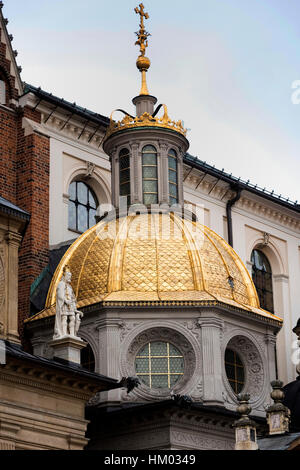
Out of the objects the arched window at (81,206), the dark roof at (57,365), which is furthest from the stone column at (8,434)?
the arched window at (81,206)

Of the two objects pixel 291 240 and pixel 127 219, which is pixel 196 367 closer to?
pixel 127 219

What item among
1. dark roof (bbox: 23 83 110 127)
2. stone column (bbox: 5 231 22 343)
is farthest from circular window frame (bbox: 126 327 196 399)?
dark roof (bbox: 23 83 110 127)

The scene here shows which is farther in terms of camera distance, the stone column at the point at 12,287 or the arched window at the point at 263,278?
the arched window at the point at 263,278

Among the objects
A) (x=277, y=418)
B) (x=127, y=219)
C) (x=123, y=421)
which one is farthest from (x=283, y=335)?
(x=277, y=418)

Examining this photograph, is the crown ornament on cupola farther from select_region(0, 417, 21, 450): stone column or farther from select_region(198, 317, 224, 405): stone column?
select_region(0, 417, 21, 450): stone column

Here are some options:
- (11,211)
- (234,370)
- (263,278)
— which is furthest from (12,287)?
(263,278)

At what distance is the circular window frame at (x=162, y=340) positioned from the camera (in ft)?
99.4

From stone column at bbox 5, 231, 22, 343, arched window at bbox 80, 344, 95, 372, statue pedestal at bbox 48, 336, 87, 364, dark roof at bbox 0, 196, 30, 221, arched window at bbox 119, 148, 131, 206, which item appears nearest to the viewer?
stone column at bbox 5, 231, 22, 343

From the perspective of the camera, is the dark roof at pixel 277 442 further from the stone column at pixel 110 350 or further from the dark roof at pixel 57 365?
the stone column at pixel 110 350

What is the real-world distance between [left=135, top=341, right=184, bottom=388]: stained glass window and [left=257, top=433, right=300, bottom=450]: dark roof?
606 centimetres

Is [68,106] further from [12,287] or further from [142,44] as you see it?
[12,287]

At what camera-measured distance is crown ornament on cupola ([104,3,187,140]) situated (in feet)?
115

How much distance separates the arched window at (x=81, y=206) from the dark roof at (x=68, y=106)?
1983 mm

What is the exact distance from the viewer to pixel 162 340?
31.2m
